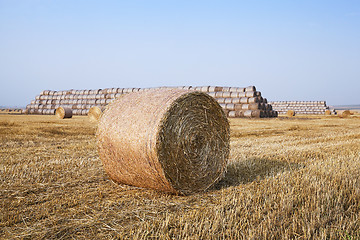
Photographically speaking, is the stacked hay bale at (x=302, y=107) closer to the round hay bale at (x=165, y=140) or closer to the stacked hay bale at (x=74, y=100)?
the stacked hay bale at (x=74, y=100)

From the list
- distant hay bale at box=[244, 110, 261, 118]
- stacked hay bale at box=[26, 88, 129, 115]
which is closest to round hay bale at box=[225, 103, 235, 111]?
distant hay bale at box=[244, 110, 261, 118]

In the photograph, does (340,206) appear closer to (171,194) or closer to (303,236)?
(303,236)

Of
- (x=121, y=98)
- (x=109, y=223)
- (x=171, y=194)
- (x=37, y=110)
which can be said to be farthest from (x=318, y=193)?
(x=37, y=110)

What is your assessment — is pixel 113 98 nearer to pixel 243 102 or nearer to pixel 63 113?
pixel 63 113

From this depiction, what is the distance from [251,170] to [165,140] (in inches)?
69.7

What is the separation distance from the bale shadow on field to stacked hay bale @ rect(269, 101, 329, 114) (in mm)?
37952

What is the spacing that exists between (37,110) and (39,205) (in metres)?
31.2

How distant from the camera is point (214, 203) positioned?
3.72 m

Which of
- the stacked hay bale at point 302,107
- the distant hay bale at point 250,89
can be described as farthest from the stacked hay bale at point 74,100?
the stacked hay bale at point 302,107

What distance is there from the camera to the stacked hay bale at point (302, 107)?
4112 centimetres

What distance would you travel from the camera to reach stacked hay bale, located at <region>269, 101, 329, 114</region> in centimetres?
4112

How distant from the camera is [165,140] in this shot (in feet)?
13.3

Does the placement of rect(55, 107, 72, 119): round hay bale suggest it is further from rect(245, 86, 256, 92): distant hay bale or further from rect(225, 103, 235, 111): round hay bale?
rect(245, 86, 256, 92): distant hay bale

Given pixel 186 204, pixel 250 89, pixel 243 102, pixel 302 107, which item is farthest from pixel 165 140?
pixel 302 107
